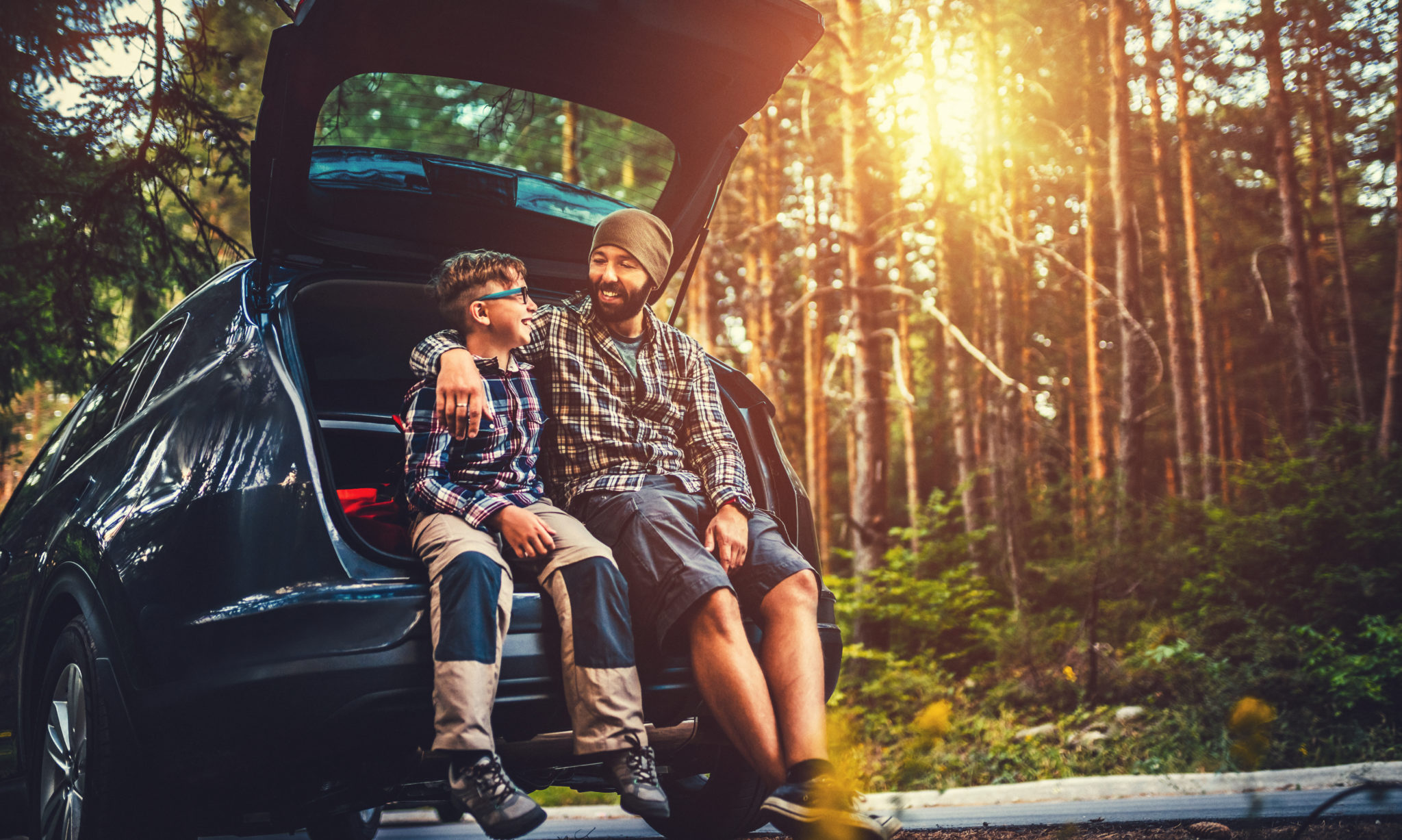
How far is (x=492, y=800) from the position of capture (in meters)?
2.12

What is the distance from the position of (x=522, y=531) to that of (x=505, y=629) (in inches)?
10.5

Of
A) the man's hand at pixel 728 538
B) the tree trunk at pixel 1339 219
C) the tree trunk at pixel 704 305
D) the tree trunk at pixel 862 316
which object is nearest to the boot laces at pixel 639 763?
the man's hand at pixel 728 538

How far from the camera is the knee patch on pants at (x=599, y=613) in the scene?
7.64 feet

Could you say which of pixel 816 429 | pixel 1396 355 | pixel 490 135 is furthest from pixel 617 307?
pixel 816 429

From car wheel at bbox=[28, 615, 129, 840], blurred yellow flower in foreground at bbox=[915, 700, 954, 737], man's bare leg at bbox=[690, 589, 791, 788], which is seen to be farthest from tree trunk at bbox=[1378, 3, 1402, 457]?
car wheel at bbox=[28, 615, 129, 840]

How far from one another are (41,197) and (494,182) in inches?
152

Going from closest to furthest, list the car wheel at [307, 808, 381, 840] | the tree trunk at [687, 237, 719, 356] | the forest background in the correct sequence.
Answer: the car wheel at [307, 808, 381, 840], the forest background, the tree trunk at [687, 237, 719, 356]

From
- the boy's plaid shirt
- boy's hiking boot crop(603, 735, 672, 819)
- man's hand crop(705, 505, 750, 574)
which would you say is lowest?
boy's hiking boot crop(603, 735, 672, 819)

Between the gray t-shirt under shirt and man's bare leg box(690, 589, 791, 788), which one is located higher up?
the gray t-shirt under shirt

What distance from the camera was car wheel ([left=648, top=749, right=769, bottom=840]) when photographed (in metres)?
3.04

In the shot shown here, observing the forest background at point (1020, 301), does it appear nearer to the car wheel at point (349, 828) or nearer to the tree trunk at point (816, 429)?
the tree trunk at point (816, 429)

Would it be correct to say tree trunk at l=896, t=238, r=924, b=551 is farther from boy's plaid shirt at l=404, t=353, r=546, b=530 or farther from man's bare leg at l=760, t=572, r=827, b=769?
boy's plaid shirt at l=404, t=353, r=546, b=530

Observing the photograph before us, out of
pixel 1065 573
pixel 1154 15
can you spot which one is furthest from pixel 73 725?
pixel 1154 15

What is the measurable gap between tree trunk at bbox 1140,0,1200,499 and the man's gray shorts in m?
12.8
